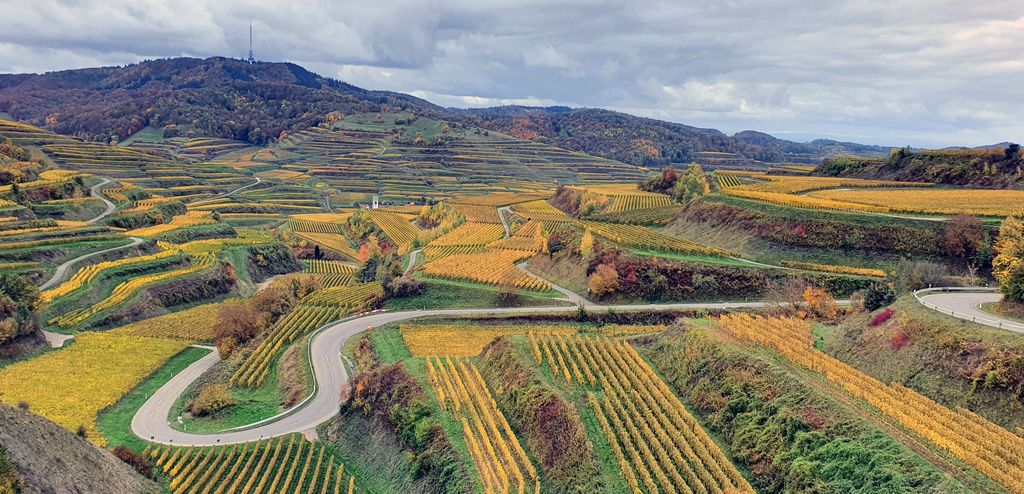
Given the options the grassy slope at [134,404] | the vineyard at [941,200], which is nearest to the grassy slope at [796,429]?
the grassy slope at [134,404]

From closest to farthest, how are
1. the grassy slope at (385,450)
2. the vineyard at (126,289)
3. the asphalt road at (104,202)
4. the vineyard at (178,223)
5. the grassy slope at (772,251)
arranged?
the grassy slope at (385,450), the grassy slope at (772,251), the vineyard at (126,289), the vineyard at (178,223), the asphalt road at (104,202)

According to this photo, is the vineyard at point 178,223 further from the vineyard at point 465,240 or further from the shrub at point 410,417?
the shrub at point 410,417

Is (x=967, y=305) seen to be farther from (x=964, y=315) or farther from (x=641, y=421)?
(x=641, y=421)

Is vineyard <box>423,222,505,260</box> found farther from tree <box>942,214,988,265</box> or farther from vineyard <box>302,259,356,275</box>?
tree <box>942,214,988,265</box>

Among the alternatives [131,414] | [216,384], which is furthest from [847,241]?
[131,414]

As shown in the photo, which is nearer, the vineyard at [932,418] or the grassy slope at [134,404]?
the vineyard at [932,418]

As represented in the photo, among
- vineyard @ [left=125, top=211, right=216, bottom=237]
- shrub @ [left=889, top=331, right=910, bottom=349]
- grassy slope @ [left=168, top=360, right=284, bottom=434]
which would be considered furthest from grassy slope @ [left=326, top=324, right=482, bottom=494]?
vineyard @ [left=125, top=211, right=216, bottom=237]

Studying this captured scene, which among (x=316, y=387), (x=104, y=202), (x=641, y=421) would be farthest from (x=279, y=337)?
(x=104, y=202)

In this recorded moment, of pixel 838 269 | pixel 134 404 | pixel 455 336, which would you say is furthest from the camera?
pixel 838 269
